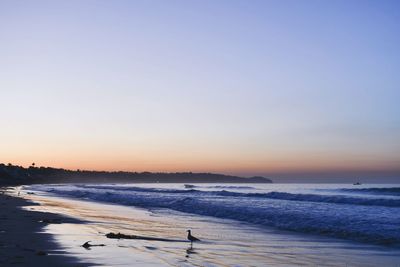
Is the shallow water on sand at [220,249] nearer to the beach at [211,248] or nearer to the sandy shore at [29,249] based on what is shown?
the beach at [211,248]

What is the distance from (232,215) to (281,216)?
9.81 feet

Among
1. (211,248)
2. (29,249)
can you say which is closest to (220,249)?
(211,248)

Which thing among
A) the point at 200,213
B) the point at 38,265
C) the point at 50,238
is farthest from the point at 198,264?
the point at 200,213

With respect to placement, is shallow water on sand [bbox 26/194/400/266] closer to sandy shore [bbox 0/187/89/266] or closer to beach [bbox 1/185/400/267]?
beach [bbox 1/185/400/267]

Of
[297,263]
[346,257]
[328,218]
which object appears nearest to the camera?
[297,263]

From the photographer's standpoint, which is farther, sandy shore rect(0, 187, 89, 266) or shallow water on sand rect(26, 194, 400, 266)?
shallow water on sand rect(26, 194, 400, 266)

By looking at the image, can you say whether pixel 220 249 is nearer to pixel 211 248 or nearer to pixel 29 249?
pixel 211 248

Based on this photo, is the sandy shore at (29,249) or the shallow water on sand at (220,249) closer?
the sandy shore at (29,249)

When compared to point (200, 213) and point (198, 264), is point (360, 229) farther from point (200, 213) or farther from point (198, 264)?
point (200, 213)

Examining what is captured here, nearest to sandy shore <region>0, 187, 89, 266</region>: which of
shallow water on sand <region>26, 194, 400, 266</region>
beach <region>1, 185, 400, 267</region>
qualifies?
beach <region>1, 185, 400, 267</region>

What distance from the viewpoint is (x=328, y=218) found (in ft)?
67.7

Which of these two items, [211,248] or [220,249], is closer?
[220,249]

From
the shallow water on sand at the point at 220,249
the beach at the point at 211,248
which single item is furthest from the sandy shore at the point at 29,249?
the shallow water on sand at the point at 220,249

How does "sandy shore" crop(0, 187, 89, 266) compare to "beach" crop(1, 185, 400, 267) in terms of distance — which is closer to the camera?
"sandy shore" crop(0, 187, 89, 266)
